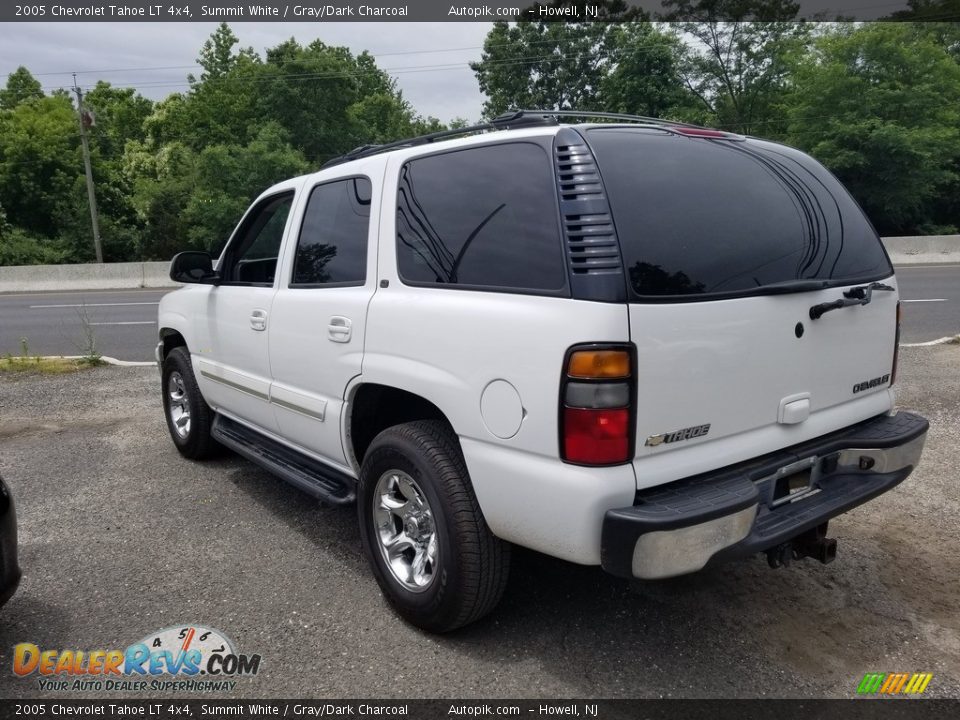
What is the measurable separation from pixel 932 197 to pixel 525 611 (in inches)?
1254

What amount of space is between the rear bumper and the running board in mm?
1531

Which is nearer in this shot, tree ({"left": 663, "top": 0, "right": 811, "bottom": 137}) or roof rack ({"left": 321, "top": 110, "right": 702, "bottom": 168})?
roof rack ({"left": 321, "top": 110, "right": 702, "bottom": 168})

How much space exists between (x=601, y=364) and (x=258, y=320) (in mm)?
2390

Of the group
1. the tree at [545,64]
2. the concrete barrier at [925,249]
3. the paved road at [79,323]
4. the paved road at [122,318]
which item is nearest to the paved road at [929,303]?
the paved road at [122,318]

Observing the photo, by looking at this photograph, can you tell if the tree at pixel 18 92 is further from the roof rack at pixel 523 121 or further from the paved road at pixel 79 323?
the roof rack at pixel 523 121

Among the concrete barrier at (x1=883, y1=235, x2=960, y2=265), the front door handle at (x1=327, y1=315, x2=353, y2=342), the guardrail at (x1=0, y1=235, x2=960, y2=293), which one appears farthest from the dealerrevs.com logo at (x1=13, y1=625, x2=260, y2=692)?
the concrete barrier at (x1=883, y1=235, x2=960, y2=265)

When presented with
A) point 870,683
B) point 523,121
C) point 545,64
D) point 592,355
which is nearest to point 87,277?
point 523,121

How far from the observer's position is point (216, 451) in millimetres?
5203

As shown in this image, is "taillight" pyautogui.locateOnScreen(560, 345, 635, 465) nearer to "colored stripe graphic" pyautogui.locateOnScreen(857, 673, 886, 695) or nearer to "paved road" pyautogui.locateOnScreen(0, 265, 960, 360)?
"colored stripe graphic" pyautogui.locateOnScreen(857, 673, 886, 695)

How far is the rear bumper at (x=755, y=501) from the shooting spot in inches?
88.5

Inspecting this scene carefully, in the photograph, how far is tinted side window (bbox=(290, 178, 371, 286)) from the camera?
3371mm

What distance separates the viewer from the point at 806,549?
9.49 ft

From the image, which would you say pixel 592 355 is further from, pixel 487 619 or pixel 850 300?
pixel 487 619

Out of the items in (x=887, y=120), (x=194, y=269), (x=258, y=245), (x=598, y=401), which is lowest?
(x=598, y=401)
